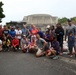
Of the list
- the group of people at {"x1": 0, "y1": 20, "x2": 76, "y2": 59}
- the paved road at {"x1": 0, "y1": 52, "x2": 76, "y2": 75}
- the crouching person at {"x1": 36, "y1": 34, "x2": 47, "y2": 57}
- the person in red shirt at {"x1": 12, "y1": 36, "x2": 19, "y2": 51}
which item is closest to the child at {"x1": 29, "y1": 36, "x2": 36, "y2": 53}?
the group of people at {"x1": 0, "y1": 20, "x2": 76, "y2": 59}

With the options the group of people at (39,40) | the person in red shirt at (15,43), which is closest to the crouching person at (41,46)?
the group of people at (39,40)

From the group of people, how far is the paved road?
89 centimetres

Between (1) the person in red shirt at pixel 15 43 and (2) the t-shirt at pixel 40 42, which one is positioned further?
(1) the person in red shirt at pixel 15 43

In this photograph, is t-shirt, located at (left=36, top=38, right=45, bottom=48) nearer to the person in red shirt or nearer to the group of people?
the group of people

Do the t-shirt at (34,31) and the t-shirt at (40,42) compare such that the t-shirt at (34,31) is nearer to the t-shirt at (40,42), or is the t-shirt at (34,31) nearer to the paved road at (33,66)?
the t-shirt at (40,42)

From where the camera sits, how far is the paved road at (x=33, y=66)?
13103 mm

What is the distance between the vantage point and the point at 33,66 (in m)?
14.6

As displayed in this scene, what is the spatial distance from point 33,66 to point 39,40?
14.0 feet

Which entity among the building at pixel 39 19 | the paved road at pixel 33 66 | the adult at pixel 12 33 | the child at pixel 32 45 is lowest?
the paved road at pixel 33 66

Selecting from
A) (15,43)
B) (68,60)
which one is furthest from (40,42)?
(15,43)

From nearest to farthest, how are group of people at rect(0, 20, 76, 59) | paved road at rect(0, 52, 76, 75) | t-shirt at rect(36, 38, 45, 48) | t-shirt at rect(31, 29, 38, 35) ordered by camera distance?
paved road at rect(0, 52, 76, 75), group of people at rect(0, 20, 76, 59), t-shirt at rect(36, 38, 45, 48), t-shirt at rect(31, 29, 38, 35)

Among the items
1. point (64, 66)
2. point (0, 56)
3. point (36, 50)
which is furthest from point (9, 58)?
point (64, 66)

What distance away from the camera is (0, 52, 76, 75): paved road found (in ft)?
43.0

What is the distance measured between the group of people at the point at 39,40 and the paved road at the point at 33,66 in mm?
891
